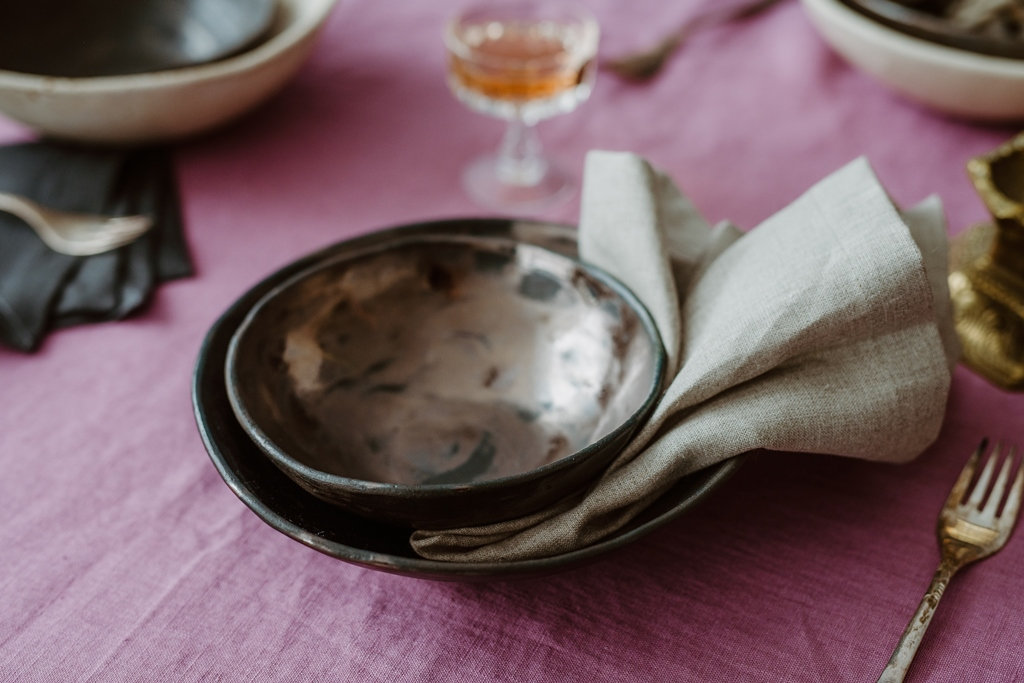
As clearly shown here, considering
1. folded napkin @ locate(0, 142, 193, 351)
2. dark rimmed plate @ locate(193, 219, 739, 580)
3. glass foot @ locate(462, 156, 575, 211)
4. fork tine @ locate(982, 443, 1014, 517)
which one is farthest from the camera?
glass foot @ locate(462, 156, 575, 211)

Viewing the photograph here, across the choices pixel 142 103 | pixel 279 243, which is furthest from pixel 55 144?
pixel 279 243

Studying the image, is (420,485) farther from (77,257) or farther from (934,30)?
(934,30)

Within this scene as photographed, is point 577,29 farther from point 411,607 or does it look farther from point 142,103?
point 411,607

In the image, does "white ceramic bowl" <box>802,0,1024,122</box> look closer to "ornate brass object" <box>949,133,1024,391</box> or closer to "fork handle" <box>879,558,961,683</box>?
"ornate brass object" <box>949,133,1024,391</box>

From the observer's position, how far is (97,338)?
0.56 metres

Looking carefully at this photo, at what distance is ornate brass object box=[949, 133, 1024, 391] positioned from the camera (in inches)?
20.2

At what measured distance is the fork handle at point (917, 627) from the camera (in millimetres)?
371

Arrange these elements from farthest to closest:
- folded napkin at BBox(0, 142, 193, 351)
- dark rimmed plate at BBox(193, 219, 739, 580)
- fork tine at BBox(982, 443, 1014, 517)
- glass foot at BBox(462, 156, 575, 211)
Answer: glass foot at BBox(462, 156, 575, 211) → folded napkin at BBox(0, 142, 193, 351) → fork tine at BBox(982, 443, 1014, 517) → dark rimmed plate at BBox(193, 219, 739, 580)

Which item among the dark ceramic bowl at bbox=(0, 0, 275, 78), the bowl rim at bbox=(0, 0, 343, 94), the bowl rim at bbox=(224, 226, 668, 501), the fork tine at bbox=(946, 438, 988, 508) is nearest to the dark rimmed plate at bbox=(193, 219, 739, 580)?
the bowl rim at bbox=(224, 226, 668, 501)

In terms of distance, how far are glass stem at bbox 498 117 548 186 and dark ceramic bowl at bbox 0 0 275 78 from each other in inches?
8.4

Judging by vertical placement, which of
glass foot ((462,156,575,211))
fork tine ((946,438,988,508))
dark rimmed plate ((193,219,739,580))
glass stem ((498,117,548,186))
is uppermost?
dark rimmed plate ((193,219,739,580))

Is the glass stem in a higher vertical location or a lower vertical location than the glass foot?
higher

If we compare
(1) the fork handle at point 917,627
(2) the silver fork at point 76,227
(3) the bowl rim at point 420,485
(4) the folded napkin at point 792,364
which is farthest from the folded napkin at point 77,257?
(1) the fork handle at point 917,627

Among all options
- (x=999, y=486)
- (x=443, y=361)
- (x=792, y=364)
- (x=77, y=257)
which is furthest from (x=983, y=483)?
(x=77, y=257)
